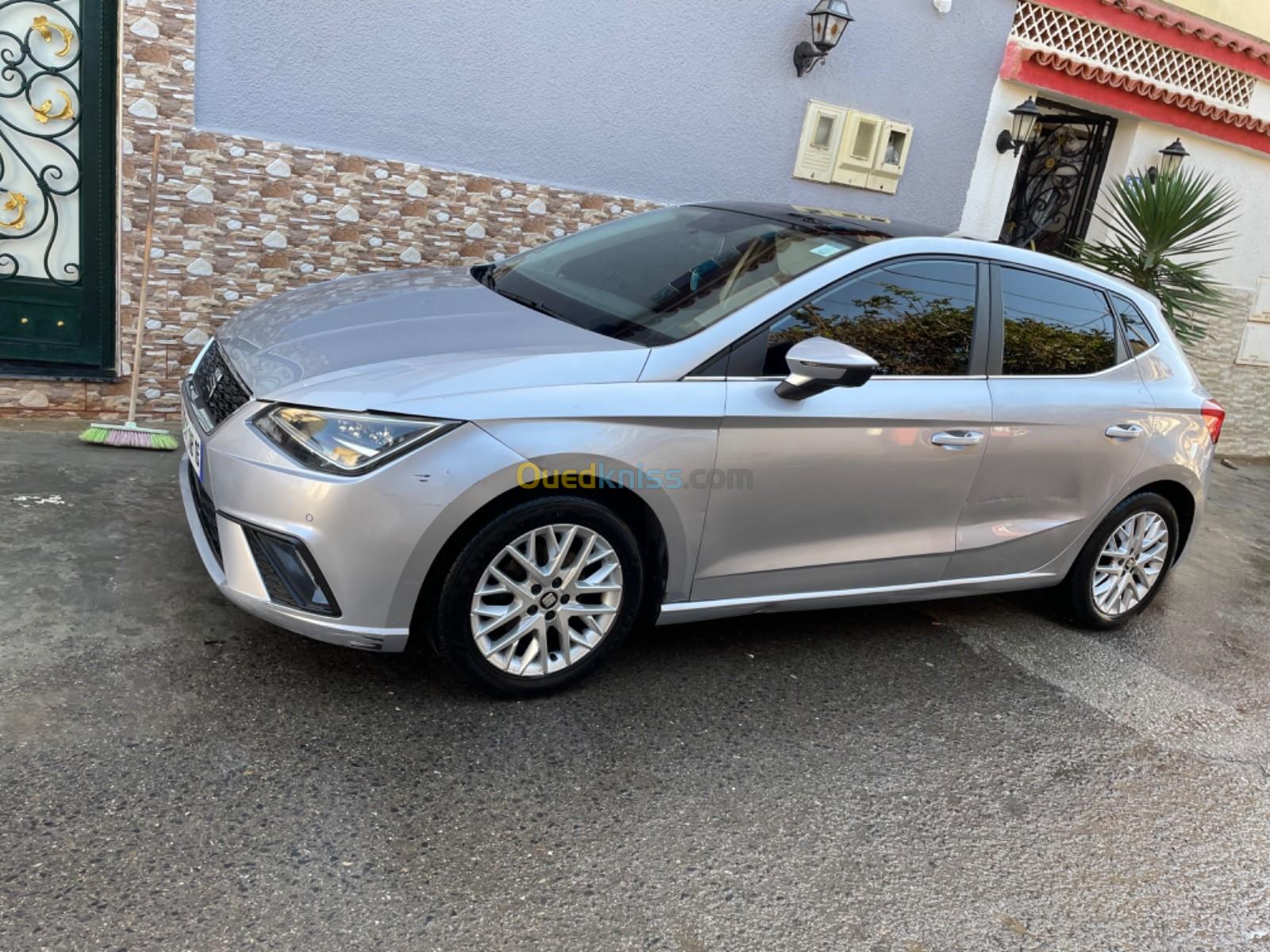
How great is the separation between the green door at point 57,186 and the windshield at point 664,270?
7.77 feet

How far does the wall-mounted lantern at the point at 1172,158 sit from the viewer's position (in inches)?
357

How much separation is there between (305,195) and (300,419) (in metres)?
3.37

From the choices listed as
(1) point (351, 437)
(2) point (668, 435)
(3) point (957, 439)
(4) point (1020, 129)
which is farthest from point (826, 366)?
(4) point (1020, 129)

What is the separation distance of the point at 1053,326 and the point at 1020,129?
4.63m

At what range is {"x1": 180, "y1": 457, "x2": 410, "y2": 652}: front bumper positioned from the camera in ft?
9.88

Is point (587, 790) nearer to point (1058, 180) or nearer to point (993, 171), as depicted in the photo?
point (993, 171)

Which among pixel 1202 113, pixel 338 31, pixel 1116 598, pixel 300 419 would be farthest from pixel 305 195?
pixel 1202 113

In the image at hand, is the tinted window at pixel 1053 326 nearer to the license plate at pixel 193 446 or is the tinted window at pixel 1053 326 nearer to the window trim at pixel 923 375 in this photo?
the window trim at pixel 923 375

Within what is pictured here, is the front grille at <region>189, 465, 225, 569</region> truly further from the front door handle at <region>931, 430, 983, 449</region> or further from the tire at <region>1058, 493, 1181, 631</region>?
the tire at <region>1058, 493, 1181, 631</region>

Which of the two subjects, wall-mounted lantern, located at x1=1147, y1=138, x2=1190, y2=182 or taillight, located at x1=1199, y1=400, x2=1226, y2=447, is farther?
wall-mounted lantern, located at x1=1147, y1=138, x2=1190, y2=182

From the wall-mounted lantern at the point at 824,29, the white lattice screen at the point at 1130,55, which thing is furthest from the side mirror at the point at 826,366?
the white lattice screen at the point at 1130,55

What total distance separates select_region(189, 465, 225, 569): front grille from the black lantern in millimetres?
7014

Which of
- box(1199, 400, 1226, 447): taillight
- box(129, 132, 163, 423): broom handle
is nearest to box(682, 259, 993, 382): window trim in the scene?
box(1199, 400, 1226, 447): taillight

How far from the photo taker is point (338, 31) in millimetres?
Answer: 5754
